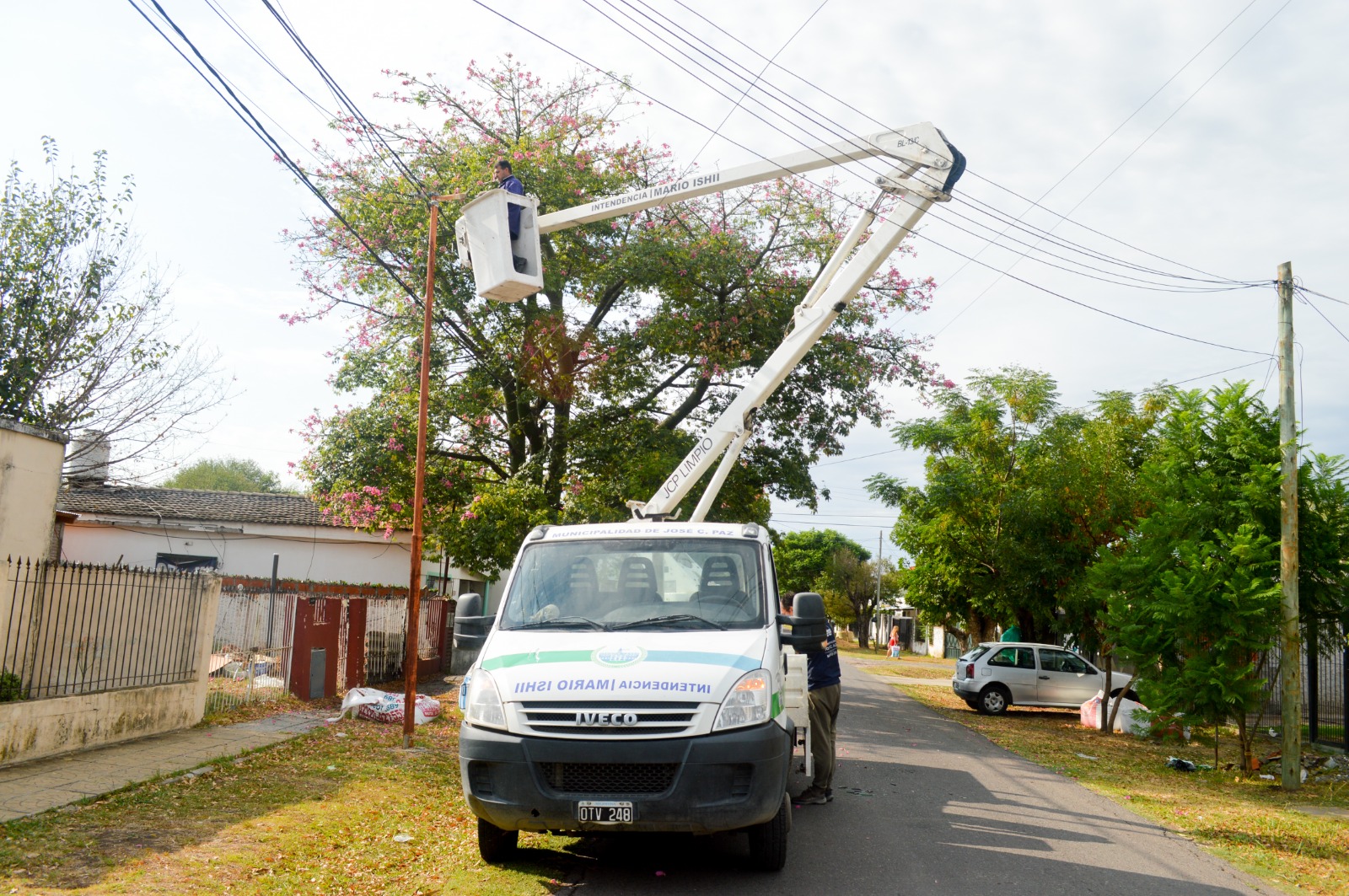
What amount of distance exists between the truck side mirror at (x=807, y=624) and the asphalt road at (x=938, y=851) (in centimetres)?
148

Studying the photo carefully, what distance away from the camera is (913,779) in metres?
11.0

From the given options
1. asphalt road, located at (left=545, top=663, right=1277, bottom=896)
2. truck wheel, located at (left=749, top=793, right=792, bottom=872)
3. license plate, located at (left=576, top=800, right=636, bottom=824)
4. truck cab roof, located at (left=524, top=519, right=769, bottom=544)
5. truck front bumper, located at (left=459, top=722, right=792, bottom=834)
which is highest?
truck cab roof, located at (left=524, top=519, right=769, bottom=544)

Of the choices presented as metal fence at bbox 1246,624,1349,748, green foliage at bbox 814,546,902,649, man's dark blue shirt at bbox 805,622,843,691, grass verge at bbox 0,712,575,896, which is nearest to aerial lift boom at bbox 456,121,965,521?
man's dark blue shirt at bbox 805,622,843,691

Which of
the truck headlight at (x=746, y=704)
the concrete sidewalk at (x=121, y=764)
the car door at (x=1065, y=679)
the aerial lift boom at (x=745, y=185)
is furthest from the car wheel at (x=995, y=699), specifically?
the truck headlight at (x=746, y=704)

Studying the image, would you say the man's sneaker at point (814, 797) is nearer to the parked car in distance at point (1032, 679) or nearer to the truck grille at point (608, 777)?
the truck grille at point (608, 777)

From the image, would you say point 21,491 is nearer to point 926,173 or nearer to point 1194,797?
point 926,173

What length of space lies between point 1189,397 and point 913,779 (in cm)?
650

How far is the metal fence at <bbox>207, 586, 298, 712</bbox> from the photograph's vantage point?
48.2 ft

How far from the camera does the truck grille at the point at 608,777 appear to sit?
18.8ft

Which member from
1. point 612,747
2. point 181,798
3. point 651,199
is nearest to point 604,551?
point 612,747

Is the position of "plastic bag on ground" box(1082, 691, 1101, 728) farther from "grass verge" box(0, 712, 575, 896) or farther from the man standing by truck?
"grass verge" box(0, 712, 575, 896)

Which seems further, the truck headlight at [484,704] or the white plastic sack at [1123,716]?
the white plastic sack at [1123,716]

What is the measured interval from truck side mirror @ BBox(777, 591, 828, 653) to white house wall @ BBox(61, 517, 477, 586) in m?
23.9

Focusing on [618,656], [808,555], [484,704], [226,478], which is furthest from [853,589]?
[484,704]
